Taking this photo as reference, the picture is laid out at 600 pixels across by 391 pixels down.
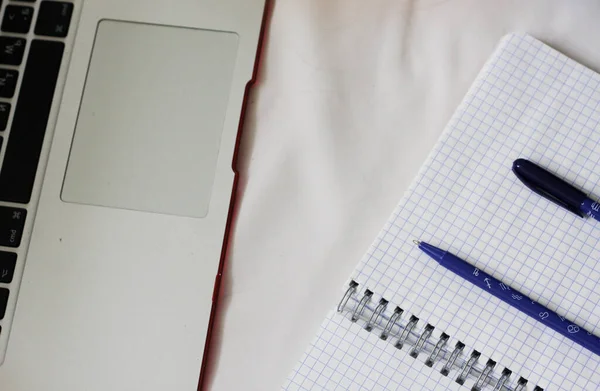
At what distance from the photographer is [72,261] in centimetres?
60

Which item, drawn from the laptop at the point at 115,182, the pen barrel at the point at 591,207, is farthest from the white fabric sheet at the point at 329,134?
the pen barrel at the point at 591,207

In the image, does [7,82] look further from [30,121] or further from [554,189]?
[554,189]

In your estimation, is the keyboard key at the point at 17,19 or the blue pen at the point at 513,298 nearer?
the blue pen at the point at 513,298

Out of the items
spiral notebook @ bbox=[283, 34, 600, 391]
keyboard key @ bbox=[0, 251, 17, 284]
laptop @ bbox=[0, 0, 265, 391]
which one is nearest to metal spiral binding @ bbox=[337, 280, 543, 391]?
spiral notebook @ bbox=[283, 34, 600, 391]

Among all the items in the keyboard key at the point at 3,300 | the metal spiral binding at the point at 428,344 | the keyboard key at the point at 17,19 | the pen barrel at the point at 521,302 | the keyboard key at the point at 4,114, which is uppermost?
the keyboard key at the point at 17,19

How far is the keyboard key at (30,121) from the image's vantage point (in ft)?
2.04

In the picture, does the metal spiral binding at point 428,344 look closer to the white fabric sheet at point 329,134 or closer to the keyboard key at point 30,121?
the white fabric sheet at point 329,134

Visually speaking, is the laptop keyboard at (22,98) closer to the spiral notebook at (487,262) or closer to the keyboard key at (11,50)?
the keyboard key at (11,50)

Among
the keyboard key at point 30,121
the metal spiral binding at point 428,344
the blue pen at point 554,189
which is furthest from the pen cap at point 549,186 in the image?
the keyboard key at point 30,121

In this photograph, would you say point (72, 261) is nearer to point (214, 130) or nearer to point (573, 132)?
point (214, 130)

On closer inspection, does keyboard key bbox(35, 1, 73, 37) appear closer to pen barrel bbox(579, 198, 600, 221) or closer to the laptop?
the laptop

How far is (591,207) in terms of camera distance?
1.85 ft

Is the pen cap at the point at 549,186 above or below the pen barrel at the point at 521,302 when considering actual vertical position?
above

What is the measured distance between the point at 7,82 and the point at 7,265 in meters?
0.17
